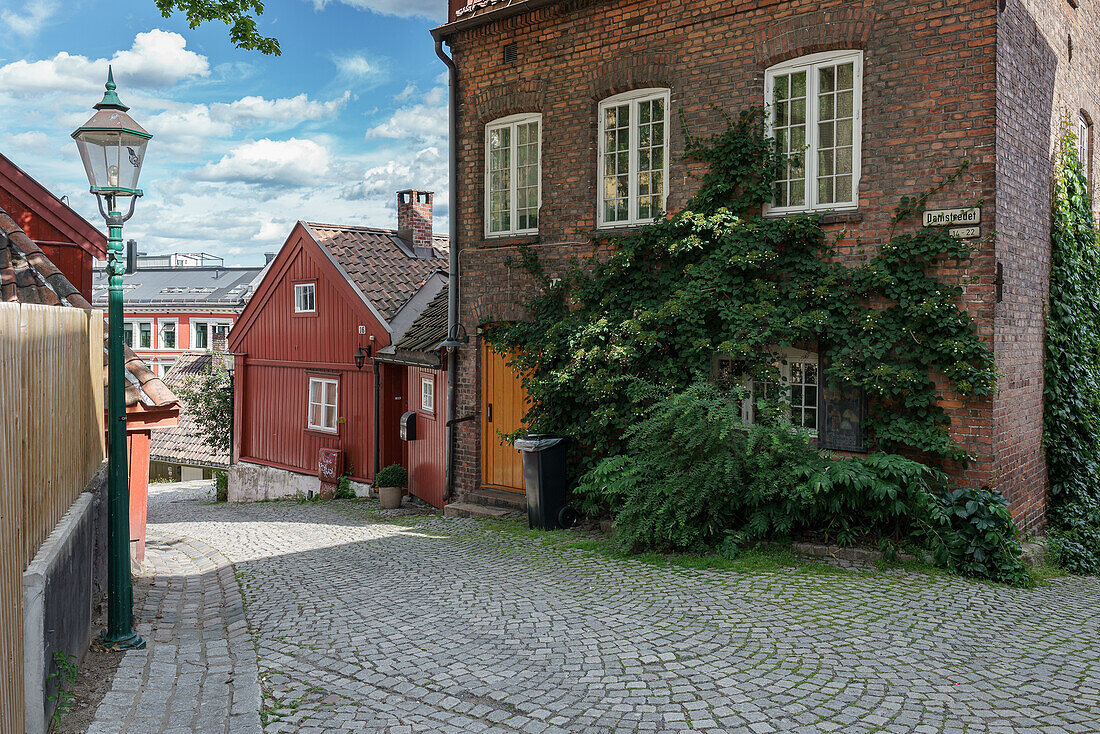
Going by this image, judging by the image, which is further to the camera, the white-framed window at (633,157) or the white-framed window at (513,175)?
the white-framed window at (513,175)

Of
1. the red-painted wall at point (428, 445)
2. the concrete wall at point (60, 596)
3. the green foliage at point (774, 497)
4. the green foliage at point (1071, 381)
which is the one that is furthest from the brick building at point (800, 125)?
the concrete wall at point (60, 596)

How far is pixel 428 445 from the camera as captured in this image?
13805 mm

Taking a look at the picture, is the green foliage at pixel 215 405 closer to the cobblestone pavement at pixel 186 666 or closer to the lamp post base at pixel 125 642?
the cobblestone pavement at pixel 186 666

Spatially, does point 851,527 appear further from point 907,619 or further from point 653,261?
point 653,261

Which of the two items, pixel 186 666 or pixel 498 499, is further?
pixel 498 499

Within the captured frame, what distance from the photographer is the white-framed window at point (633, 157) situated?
10.2 meters

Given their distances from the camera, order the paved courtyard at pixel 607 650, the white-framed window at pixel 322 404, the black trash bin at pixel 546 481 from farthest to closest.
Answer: the white-framed window at pixel 322 404, the black trash bin at pixel 546 481, the paved courtyard at pixel 607 650

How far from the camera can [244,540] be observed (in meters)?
10.8

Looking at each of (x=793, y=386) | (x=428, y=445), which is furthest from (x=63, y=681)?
(x=428, y=445)

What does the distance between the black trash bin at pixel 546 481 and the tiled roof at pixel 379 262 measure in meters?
7.49

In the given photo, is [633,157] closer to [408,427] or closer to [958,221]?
[958,221]

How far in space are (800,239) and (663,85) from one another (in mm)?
2735

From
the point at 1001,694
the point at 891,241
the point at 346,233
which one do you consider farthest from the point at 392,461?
the point at 1001,694

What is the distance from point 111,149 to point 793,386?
273 inches
